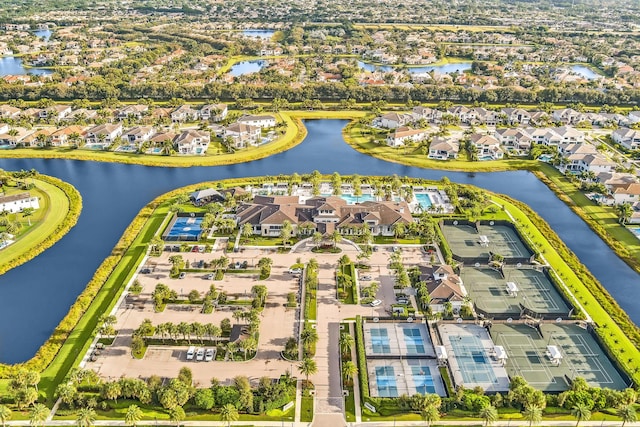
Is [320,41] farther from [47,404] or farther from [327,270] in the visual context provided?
[47,404]

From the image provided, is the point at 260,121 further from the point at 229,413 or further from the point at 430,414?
the point at 430,414

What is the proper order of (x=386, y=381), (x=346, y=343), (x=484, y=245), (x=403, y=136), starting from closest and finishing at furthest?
1. (x=386, y=381)
2. (x=346, y=343)
3. (x=484, y=245)
4. (x=403, y=136)

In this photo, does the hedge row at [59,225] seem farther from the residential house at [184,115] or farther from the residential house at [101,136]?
the residential house at [184,115]

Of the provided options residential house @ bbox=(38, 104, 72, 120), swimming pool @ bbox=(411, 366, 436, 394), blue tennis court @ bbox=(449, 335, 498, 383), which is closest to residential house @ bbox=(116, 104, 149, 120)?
residential house @ bbox=(38, 104, 72, 120)

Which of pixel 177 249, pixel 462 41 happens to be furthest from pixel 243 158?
pixel 462 41

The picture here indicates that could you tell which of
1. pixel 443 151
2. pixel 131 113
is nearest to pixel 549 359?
pixel 443 151

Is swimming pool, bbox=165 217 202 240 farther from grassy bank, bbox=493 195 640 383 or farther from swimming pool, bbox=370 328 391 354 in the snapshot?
grassy bank, bbox=493 195 640 383
